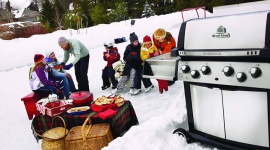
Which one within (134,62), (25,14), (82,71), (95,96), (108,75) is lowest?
(95,96)

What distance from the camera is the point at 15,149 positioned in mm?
3803

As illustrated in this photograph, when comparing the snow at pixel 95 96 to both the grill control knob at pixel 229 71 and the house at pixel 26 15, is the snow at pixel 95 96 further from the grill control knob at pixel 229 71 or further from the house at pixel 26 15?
the house at pixel 26 15

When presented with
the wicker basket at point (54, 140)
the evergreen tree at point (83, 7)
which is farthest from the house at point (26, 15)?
the wicker basket at point (54, 140)

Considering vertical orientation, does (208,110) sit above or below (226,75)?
below

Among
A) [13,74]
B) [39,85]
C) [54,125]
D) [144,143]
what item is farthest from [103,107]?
[13,74]

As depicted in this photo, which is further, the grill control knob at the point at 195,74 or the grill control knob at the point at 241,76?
the grill control knob at the point at 195,74

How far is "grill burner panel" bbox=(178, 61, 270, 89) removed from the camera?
6.17 feet

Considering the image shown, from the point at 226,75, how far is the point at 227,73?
0.08 feet

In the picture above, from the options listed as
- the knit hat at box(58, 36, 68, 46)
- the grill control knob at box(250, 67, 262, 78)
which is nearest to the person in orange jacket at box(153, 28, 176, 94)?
the knit hat at box(58, 36, 68, 46)

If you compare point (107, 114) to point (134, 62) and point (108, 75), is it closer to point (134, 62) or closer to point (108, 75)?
point (134, 62)

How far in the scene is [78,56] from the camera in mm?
5328

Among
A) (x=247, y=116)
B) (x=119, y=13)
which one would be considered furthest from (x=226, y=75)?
(x=119, y=13)

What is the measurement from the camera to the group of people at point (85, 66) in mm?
4801

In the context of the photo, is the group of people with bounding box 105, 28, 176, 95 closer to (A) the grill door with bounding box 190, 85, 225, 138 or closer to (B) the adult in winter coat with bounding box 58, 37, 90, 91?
(B) the adult in winter coat with bounding box 58, 37, 90, 91
